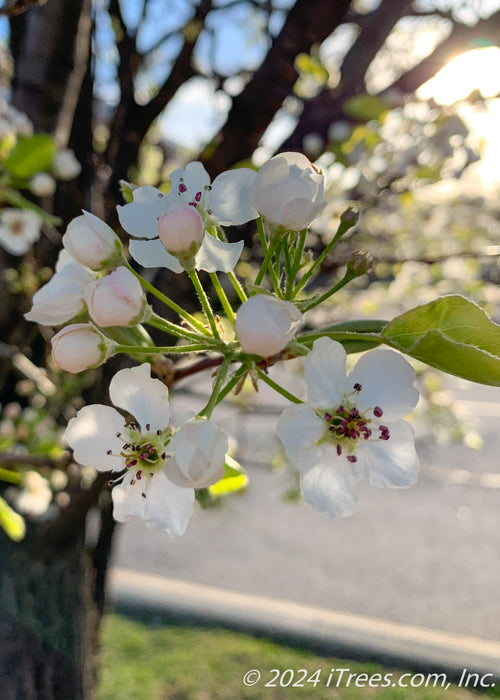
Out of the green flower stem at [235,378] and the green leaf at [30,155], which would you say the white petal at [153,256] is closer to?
the green flower stem at [235,378]

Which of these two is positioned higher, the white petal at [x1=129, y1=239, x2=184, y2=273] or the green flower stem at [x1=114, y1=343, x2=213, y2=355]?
the white petal at [x1=129, y1=239, x2=184, y2=273]

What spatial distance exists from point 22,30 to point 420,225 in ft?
8.21

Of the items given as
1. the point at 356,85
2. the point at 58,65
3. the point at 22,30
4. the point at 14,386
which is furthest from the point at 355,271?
the point at 14,386

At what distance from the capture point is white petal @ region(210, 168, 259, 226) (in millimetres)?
610

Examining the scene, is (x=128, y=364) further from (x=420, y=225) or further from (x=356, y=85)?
(x=420, y=225)

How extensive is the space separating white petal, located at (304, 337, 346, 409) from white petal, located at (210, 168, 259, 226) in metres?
0.17

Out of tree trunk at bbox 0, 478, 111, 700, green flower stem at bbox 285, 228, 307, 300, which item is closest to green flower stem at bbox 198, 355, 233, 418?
green flower stem at bbox 285, 228, 307, 300

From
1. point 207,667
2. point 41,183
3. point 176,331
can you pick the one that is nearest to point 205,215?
point 176,331

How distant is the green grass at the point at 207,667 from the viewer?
2859 millimetres

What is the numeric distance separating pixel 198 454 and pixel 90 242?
0.78 ft

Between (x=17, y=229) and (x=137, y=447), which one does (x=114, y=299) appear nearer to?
(x=137, y=447)

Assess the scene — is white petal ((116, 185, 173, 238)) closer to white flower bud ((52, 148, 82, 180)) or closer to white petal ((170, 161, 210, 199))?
white petal ((170, 161, 210, 199))

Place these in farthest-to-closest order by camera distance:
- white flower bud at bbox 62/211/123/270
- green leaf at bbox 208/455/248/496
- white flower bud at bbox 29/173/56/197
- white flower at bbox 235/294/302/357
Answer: white flower bud at bbox 29/173/56/197
green leaf at bbox 208/455/248/496
white flower bud at bbox 62/211/123/270
white flower at bbox 235/294/302/357

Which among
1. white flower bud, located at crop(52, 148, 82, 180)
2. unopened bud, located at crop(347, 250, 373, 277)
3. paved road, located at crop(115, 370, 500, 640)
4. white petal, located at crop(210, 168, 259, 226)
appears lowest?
paved road, located at crop(115, 370, 500, 640)
